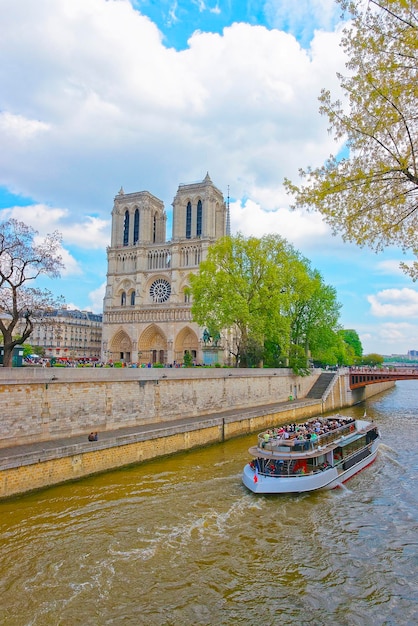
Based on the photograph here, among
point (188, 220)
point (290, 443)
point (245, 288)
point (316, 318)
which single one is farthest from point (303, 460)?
point (188, 220)

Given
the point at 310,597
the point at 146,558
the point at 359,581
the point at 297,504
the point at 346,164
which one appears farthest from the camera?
the point at 297,504

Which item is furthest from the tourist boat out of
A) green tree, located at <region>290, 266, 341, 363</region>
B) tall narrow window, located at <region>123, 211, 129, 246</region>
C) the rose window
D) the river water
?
tall narrow window, located at <region>123, 211, 129, 246</region>

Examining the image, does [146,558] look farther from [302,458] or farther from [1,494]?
[302,458]

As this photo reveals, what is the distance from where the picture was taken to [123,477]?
14547mm

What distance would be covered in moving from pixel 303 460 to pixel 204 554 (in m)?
5.94

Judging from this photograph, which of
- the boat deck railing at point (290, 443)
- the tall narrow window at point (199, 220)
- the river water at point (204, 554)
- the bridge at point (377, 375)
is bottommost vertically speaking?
the river water at point (204, 554)

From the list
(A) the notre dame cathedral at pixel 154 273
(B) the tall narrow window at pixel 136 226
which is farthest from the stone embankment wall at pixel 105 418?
(B) the tall narrow window at pixel 136 226

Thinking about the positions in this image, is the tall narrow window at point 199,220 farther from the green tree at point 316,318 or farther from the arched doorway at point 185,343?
the green tree at point 316,318

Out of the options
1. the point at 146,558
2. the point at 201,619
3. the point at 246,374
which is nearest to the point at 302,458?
the point at 146,558

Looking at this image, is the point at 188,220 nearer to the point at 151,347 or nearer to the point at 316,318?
the point at 151,347

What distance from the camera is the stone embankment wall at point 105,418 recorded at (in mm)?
13234

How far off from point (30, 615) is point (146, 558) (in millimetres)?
2486

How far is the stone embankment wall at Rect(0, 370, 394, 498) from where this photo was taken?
13.2 m

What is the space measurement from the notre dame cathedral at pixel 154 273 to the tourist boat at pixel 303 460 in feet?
127
